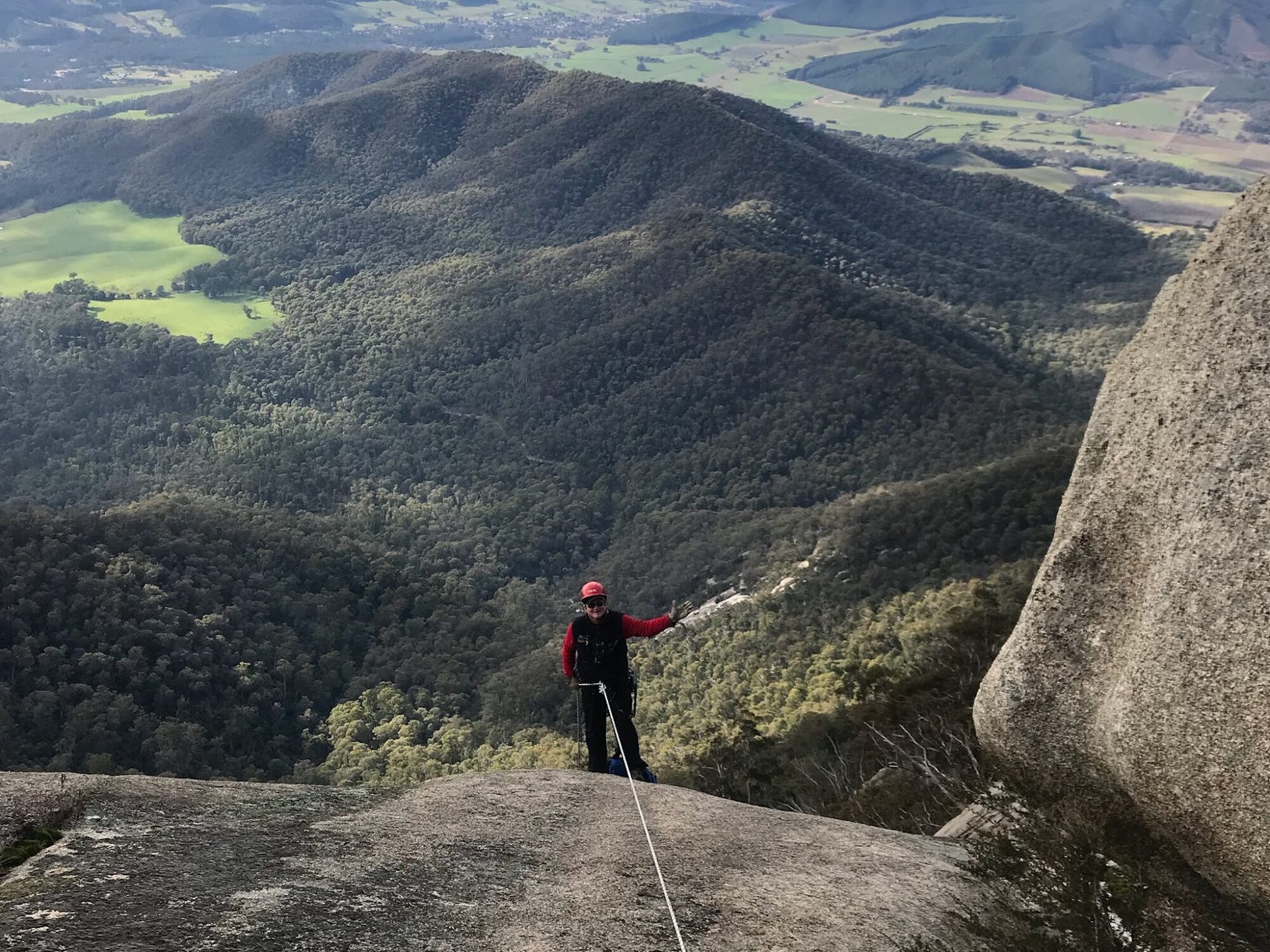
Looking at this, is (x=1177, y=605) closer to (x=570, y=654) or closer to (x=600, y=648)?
(x=600, y=648)

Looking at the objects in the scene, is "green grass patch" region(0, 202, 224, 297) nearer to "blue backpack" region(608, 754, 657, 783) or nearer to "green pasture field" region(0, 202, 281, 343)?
"green pasture field" region(0, 202, 281, 343)

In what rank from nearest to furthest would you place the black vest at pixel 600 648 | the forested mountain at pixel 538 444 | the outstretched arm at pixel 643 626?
the outstretched arm at pixel 643 626 → the black vest at pixel 600 648 → the forested mountain at pixel 538 444

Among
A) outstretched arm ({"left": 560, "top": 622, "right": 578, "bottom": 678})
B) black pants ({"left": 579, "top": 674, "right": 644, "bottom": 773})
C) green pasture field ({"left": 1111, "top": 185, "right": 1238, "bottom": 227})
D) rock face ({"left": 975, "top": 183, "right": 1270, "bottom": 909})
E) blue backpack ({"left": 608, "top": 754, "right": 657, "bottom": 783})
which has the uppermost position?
green pasture field ({"left": 1111, "top": 185, "right": 1238, "bottom": 227})

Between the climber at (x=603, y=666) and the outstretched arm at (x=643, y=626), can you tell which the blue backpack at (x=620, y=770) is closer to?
the climber at (x=603, y=666)

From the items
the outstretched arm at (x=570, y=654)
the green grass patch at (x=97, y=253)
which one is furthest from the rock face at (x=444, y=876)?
the green grass patch at (x=97, y=253)

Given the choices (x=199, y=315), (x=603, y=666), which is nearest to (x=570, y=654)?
(x=603, y=666)

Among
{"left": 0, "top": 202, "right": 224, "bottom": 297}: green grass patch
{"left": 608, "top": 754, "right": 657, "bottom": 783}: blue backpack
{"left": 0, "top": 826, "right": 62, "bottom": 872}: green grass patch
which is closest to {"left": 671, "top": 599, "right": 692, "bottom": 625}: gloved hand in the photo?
{"left": 608, "top": 754, "right": 657, "bottom": 783}: blue backpack

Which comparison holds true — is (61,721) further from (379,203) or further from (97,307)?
(379,203)
